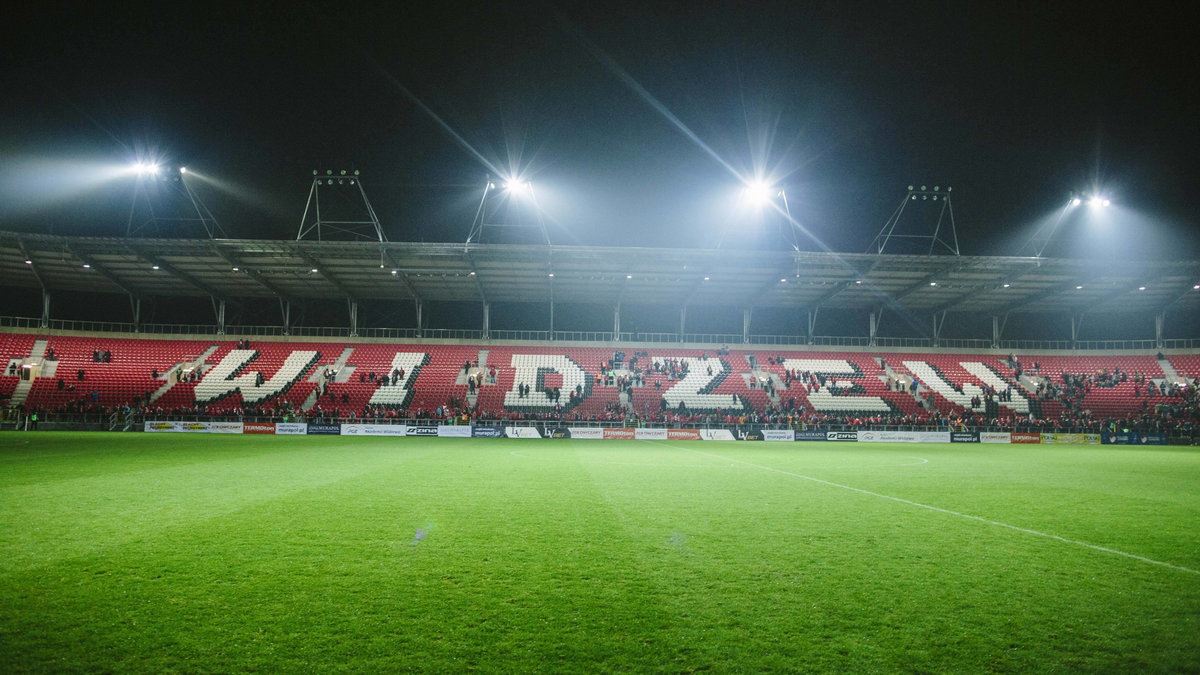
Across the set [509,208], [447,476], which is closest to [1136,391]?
[509,208]

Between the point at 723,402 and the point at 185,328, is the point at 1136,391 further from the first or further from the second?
the point at 185,328

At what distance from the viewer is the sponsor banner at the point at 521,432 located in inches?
1257

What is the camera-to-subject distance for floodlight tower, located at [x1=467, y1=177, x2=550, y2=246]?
32.4m

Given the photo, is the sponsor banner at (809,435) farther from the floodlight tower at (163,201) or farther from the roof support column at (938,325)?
→ the floodlight tower at (163,201)

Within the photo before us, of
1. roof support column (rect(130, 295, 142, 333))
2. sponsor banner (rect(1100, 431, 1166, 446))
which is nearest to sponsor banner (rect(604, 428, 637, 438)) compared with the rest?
sponsor banner (rect(1100, 431, 1166, 446))

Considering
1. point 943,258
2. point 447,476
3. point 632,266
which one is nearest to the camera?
point 447,476

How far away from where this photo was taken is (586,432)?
3291 centimetres

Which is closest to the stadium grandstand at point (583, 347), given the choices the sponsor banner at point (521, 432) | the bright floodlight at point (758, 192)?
the sponsor banner at point (521, 432)

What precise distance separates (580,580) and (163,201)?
3815 cm

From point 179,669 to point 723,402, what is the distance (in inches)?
1411

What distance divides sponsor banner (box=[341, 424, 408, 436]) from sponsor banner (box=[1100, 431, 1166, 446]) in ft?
119

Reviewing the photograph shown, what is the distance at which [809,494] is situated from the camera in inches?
435

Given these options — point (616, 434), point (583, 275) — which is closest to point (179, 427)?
point (616, 434)

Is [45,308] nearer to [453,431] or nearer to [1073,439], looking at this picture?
[453,431]
